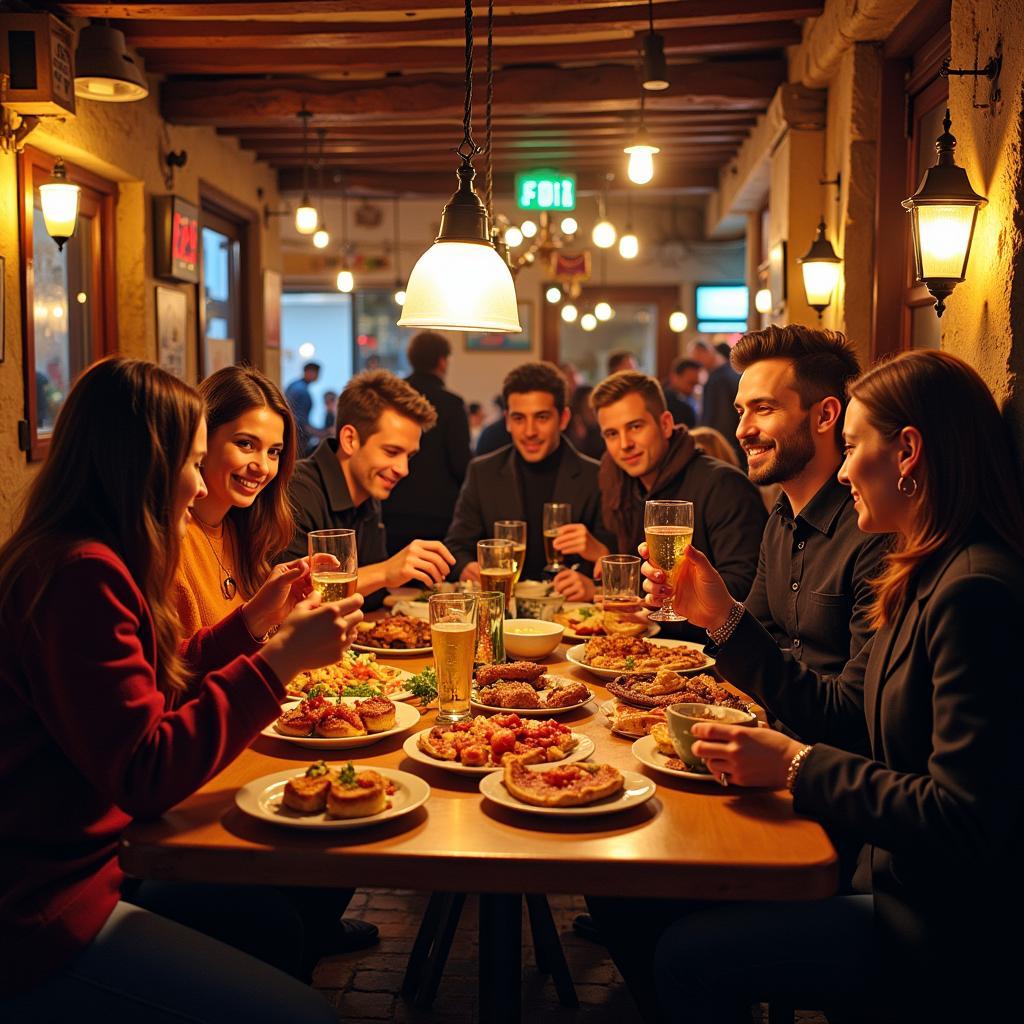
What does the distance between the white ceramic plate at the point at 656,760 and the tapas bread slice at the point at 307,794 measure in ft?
1.79

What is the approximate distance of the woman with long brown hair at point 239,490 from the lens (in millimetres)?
2719

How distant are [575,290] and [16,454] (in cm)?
665

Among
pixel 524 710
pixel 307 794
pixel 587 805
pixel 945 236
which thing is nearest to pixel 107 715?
pixel 307 794

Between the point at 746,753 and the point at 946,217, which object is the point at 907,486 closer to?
the point at 746,753

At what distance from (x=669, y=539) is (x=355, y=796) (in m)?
1.01

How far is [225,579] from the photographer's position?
277 centimetres

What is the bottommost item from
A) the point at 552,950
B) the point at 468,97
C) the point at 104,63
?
the point at 552,950

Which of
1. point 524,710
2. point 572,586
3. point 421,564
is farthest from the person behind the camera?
point 572,586

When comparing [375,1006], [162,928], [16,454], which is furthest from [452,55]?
[162,928]

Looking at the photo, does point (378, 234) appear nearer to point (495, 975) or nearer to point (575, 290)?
point (575, 290)

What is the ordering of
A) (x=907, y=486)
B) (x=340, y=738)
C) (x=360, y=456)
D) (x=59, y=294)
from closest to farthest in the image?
(x=907, y=486)
(x=340, y=738)
(x=360, y=456)
(x=59, y=294)

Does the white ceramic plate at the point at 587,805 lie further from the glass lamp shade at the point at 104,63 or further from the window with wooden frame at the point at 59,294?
the glass lamp shade at the point at 104,63

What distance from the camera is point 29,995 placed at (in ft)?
5.19

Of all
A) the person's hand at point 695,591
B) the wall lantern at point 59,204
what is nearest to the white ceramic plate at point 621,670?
the person's hand at point 695,591
